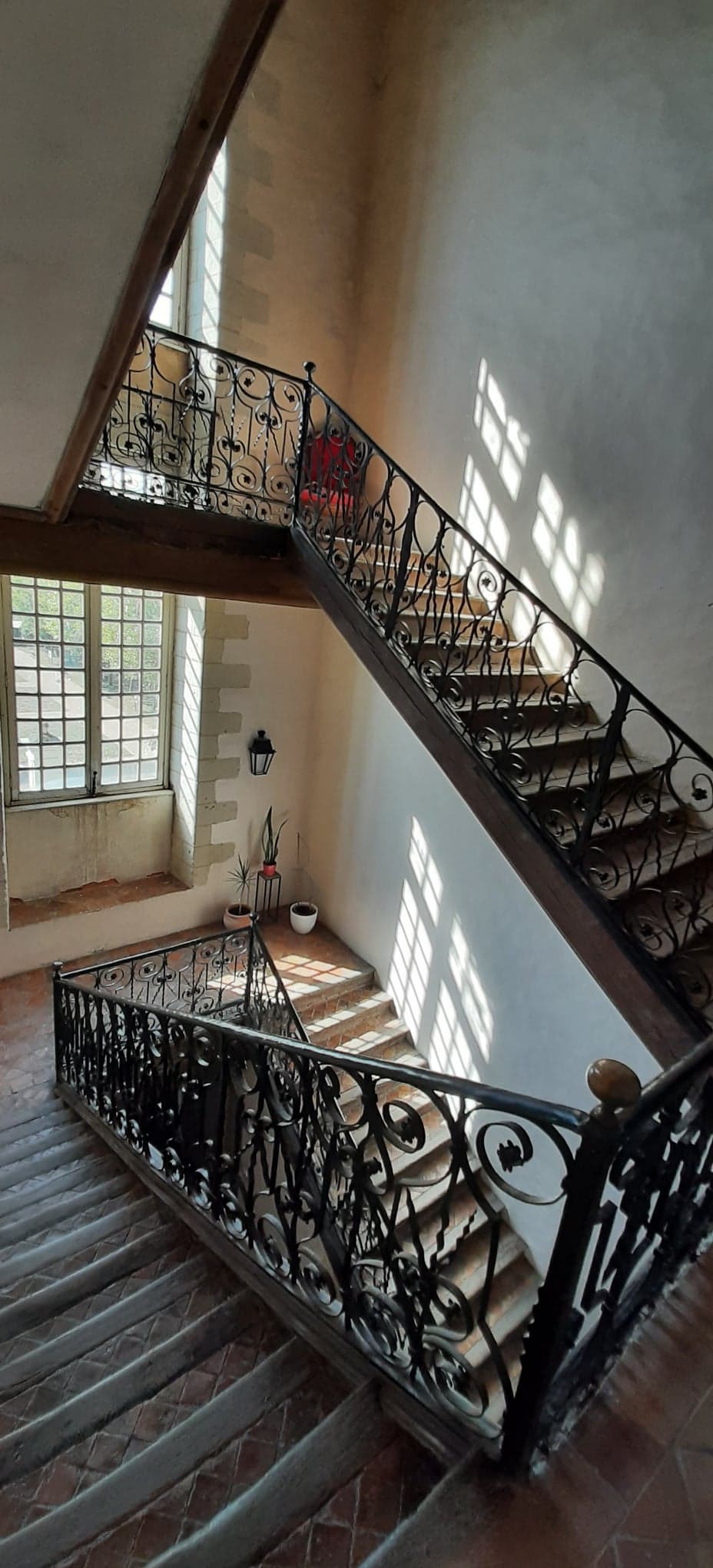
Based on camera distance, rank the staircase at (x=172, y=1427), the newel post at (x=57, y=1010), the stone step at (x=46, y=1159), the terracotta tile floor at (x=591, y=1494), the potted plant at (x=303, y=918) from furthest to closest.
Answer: the potted plant at (x=303, y=918) → the newel post at (x=57, y=1010) → the stone step at (x=46, y=1159) → the staircase at (x=172, y=1427) → the terracotta tile floor at (x=591, y=1494)

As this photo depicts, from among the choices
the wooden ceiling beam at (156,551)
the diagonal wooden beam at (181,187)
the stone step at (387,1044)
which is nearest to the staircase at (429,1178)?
the stone step at (387,1044)

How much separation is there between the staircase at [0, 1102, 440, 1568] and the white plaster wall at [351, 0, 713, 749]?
323cm

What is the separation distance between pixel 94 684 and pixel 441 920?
3.07 m

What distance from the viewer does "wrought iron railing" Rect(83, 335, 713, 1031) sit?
101 inches

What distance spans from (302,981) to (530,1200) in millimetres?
4248

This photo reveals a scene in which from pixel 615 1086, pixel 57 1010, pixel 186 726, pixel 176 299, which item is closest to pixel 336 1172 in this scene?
pixel 615 1086

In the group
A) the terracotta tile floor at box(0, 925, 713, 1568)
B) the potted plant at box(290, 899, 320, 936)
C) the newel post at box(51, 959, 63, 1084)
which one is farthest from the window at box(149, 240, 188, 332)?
the terracotta tile floor at box(0, 925, 713, 1568)

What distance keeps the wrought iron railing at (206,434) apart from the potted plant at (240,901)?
9.51 ft

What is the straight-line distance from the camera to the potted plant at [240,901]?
18.8 feet

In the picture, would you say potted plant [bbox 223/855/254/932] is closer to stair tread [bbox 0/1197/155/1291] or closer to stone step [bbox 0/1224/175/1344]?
stair tread [bbox 0/1197/155/1291]

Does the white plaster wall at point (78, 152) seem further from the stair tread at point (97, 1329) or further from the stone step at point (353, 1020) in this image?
the stone step at point (353, 1020)

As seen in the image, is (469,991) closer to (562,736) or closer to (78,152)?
(562,736)

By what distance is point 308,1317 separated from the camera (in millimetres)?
1770

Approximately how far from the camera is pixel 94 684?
511 cm
